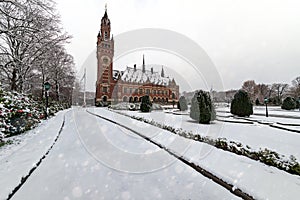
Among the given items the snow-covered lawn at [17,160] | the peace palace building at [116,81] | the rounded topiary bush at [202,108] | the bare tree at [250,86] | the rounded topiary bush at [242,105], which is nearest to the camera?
the snow-covered lawn at [17,160]

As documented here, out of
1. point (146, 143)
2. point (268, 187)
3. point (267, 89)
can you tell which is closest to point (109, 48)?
point (146, 143)

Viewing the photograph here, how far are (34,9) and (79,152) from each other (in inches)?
366

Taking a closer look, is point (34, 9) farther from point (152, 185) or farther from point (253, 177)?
point (253, 177)

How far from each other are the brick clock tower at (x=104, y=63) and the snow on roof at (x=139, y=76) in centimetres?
323

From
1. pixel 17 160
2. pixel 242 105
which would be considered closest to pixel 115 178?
pixel 17 160

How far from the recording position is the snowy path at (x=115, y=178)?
2.44 metres

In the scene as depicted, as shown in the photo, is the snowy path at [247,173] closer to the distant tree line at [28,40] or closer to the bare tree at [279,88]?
the distant tree line at [28,40]

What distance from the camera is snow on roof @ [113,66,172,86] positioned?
164ft

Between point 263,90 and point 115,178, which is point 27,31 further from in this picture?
point 263,90

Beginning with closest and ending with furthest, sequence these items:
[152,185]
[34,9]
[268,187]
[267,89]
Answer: [268,187]
[152,185]
[34,9]
[267,89]

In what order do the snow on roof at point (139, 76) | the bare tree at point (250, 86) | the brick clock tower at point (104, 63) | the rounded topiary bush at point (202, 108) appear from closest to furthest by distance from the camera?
1. the rounded topiary bush at point (202, 108)
2. the brick clock tower at point (104, 63)
3. the snow on roof at point (139, 76)
4. the bare tree at point (250, 86)

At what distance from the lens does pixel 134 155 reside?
4195mm

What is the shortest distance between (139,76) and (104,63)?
40.7 ft

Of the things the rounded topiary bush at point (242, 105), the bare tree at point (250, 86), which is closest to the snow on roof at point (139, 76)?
the bare tree at point (250, 86)
